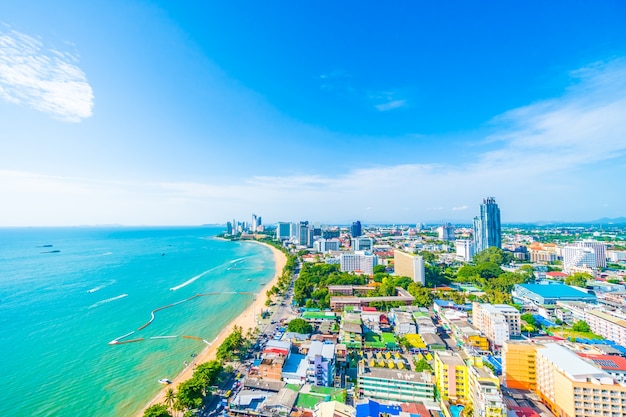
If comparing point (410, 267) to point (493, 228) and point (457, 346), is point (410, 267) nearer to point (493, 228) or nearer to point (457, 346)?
point (457, 346)

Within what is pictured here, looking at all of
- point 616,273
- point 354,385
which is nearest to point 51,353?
point 354,385

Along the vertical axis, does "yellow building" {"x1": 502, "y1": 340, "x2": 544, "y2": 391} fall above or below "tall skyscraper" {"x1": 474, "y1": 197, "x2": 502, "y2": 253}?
below

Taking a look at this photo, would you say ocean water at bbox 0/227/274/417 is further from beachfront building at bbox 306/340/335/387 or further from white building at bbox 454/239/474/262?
white building at bbox 454/239/474/262

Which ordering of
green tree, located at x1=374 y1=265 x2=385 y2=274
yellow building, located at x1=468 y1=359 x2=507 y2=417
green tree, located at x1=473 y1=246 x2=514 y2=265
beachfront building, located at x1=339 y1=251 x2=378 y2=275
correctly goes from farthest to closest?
green tree, located at x1=473 y1=246 x2=514 y2=265 → beachfront building, located at x1=339 y1=251 x2=378 y2=275 → green tree, located at x1=374 y1=265 x2=385 y2=274 → yellow building, located at x1=468 y1=359 x2=507 y2=417

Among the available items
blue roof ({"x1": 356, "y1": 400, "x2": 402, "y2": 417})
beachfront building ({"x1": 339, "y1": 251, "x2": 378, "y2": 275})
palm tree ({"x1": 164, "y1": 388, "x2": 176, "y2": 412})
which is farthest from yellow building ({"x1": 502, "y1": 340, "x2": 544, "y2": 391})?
beachfront building ({"x1": 339, "y1": 251, "x2": 378, "y2": 275})

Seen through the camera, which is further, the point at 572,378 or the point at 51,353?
the point at 51,353

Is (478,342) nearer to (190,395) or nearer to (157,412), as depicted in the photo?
(190,395)
